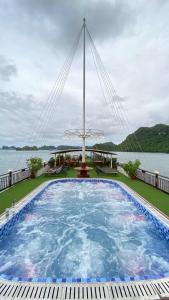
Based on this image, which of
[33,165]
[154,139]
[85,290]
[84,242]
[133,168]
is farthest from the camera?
[154,139]

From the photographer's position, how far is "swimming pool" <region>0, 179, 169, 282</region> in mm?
4492

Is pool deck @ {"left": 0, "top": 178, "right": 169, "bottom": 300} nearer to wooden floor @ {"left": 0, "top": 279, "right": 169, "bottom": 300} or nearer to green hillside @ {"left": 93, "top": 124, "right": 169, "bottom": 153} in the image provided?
wooden floor @ {"left": 0, "top": 279, "right": 169, "bottom": 300}

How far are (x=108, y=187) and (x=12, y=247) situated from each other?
7.97 meters

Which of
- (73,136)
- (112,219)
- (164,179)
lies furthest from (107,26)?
(112,219)

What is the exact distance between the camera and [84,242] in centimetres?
610

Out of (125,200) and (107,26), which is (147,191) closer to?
(125,200)

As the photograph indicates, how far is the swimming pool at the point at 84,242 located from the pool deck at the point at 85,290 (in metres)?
0.39

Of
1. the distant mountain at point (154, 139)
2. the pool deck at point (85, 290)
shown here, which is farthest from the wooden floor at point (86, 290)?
the distant mountain at point (154, 139)

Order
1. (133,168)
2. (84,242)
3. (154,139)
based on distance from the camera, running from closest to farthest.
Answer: (84,242), (133,168), (154,139)

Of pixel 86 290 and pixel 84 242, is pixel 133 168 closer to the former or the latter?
pixel 84 242

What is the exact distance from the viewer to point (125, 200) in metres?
9.79

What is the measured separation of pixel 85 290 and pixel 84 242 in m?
2.95

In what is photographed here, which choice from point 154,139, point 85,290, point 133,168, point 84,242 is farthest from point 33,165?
point 154,139

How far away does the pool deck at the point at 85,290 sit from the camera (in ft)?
9.99
